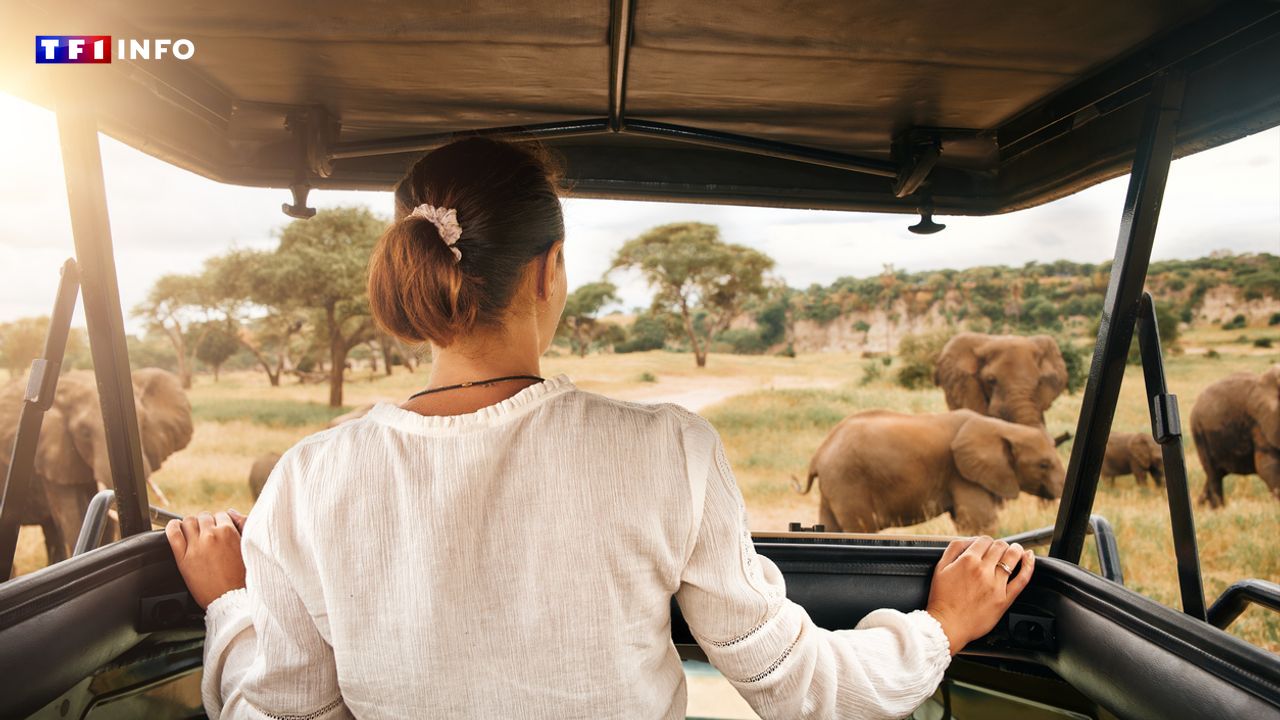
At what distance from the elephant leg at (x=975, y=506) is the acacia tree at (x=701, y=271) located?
6583mm

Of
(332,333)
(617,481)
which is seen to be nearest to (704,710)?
(617,481)

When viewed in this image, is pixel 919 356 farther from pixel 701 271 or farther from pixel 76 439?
pixel 76 439

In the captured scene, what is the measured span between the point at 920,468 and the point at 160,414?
5.85m

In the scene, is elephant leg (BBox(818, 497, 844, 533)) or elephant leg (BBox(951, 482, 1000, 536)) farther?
elephant leg (BBox(818, 497, 844, 533))

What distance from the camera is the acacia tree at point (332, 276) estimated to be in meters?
9.61

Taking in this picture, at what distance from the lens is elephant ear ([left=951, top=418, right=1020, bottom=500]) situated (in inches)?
213

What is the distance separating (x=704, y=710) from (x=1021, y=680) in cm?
87

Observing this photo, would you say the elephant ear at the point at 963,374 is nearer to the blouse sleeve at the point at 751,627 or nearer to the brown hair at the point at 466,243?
the blouse sleeve at the point at 751,627

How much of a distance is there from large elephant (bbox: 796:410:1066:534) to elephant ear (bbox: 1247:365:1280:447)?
6.04 feet

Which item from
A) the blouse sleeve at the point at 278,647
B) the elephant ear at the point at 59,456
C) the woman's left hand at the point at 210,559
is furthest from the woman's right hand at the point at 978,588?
the elephant ear at the point at 59,456

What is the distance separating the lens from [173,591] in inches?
37.3

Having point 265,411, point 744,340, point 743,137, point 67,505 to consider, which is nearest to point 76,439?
point 67,505

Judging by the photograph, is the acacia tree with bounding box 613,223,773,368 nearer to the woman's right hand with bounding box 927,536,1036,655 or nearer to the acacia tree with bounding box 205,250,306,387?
the acacia tree with bounding box 205,250,306,387

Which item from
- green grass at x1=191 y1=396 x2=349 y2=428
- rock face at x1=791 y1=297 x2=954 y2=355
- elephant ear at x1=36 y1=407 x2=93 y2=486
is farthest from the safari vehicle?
rock face at x1=791 y1=297 x2=954 y2=355
